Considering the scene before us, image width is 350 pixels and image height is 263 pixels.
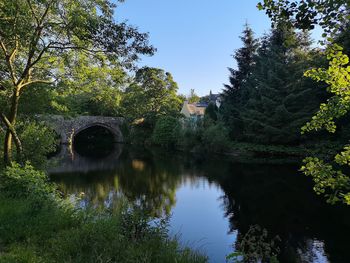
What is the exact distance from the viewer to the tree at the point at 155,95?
36.9 m

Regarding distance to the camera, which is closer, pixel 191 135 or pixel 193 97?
pixel 191 135

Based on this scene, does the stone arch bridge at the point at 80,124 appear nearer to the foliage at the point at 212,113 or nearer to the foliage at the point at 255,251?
the foliage at the point at 212,113

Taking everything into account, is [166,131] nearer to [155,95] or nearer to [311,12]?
[155,95]

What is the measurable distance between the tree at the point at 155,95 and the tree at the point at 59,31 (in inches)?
1114

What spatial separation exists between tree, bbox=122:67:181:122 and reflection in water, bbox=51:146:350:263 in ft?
56.4

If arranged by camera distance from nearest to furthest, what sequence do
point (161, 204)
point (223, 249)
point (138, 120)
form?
point (223, 249), point (161, 204), point (138, 120)

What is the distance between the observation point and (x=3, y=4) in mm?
5836

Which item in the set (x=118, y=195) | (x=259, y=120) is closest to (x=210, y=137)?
(x=259, y=120)

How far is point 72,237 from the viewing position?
4840mm

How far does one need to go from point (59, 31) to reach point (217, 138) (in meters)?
20.2

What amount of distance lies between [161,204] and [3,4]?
861cm

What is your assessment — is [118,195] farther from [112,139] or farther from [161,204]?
[112,139]

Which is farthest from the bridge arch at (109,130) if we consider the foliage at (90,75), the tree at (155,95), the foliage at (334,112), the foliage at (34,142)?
the foliage at (334,112)

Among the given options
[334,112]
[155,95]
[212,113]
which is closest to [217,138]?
[212,113]
